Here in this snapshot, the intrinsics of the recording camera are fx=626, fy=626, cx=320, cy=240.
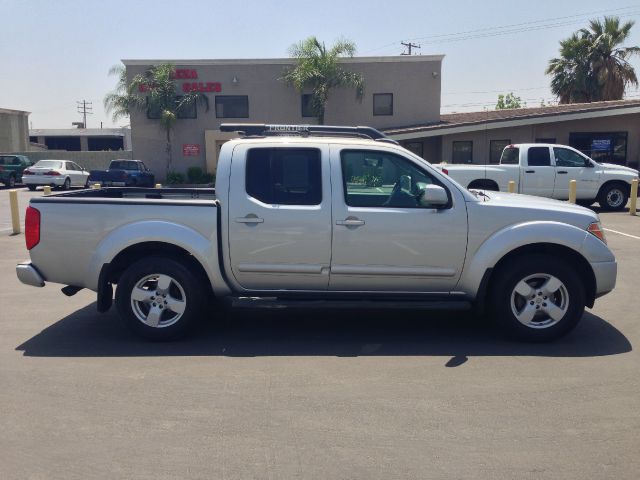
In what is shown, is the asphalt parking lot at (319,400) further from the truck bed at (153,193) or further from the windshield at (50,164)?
the windshield at (50,164)

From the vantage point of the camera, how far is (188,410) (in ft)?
14.2

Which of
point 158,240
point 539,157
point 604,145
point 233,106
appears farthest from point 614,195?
point 233,106

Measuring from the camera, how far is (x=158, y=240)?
5.66m

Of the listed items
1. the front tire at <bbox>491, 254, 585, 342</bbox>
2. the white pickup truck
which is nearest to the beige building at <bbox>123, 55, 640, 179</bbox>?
the white pickup truck

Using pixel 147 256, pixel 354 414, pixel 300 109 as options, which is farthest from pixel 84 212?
pixel 300 109

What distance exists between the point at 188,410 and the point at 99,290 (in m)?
1.99

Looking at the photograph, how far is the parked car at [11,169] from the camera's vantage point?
1216 inches

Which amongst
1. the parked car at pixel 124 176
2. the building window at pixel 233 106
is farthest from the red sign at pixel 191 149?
the parked car at pixel 124 176

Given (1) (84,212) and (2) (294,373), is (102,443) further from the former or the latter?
(1) (84,212)

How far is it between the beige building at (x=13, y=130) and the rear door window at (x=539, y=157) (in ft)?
131

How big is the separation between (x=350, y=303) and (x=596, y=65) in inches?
1298

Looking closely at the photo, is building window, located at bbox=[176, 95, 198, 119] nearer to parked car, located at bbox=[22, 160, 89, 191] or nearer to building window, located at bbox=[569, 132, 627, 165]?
parked car, located at bbox=[22, 160, 89, 191]

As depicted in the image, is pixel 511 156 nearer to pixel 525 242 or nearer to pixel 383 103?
pixel 525 242

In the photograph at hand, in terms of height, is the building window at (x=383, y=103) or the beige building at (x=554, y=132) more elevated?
the building window at (x=383, y=103)
